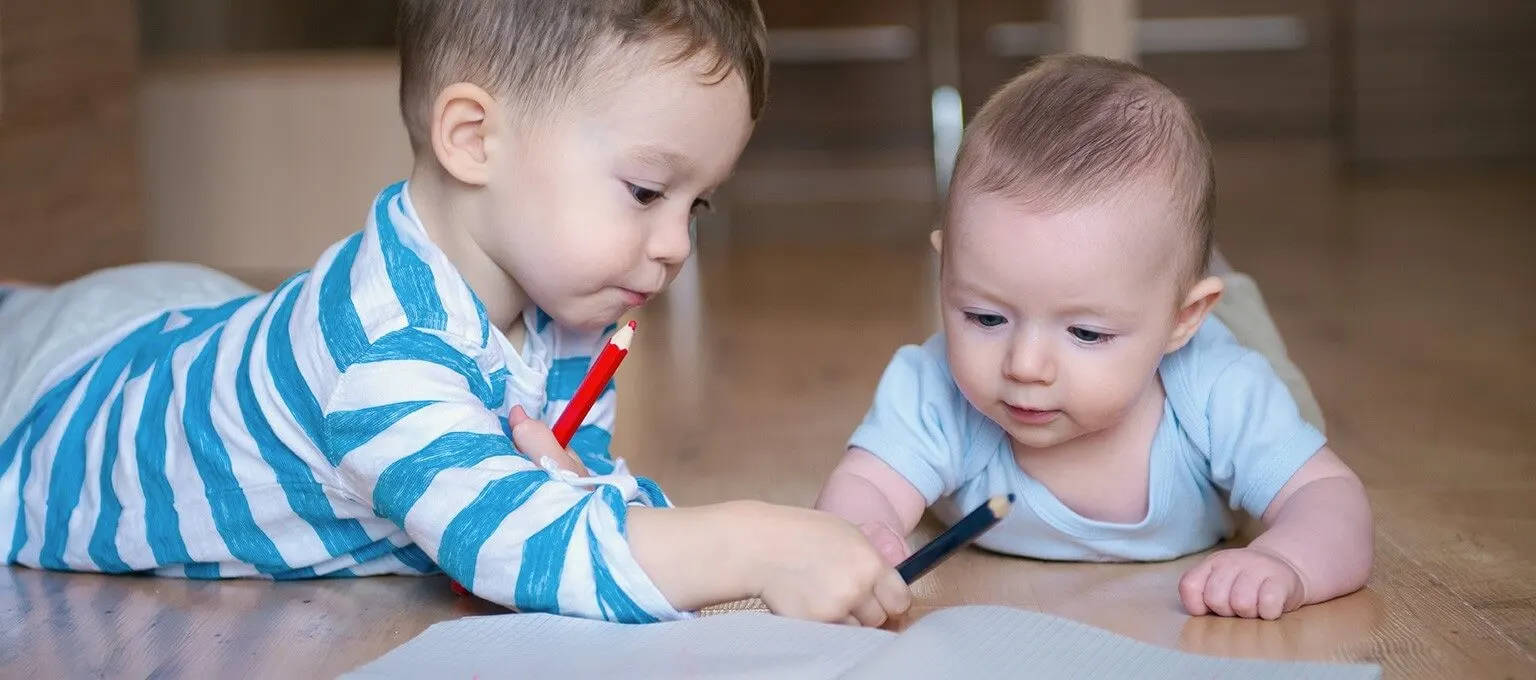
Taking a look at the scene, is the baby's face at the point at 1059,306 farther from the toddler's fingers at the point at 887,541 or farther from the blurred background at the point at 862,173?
the blurred background at the point at 862,173

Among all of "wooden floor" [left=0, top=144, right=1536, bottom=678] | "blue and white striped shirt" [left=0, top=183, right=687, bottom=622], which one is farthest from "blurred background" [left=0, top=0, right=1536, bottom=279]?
"blue and white striped shirt" [left=0, top=183, right=687, bottom=622]

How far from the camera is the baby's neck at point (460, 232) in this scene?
989mm

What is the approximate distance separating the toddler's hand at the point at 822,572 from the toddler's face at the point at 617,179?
204mm

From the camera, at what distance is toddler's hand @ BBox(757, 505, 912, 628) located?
2.67 ft

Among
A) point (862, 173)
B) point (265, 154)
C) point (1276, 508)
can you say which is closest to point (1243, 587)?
point (1276, 508)

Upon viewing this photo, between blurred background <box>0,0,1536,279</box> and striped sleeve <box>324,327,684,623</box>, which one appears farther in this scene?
blurred background <box>0,0,1536,279</box>

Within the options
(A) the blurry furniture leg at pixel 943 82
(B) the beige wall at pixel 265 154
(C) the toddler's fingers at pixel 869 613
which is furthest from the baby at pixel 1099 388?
(A) the blurry furniture leg at pixel 943 82

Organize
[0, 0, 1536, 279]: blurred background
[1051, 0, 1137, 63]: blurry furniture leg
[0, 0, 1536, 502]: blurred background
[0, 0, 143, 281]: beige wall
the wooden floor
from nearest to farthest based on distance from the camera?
1. the wooden floor
2. [0, 0, 1536, 502]: blurred background
3. [0, 0, 143, 281]: beige wall
4. [0, 0, 1536, 279]: blurred background
5. [1051, 0, 1137, 63]: blurry furniture leg

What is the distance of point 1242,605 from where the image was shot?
87 centimetres

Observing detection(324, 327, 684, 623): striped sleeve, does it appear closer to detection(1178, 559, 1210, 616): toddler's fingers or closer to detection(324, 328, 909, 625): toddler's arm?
detection(324, 328, 909, 625): toddler's arm

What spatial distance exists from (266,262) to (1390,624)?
210 cm

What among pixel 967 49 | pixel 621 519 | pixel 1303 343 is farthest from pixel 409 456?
pixel 967 49

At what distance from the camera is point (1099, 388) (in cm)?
96

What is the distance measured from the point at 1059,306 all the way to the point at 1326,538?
0.66 ft
